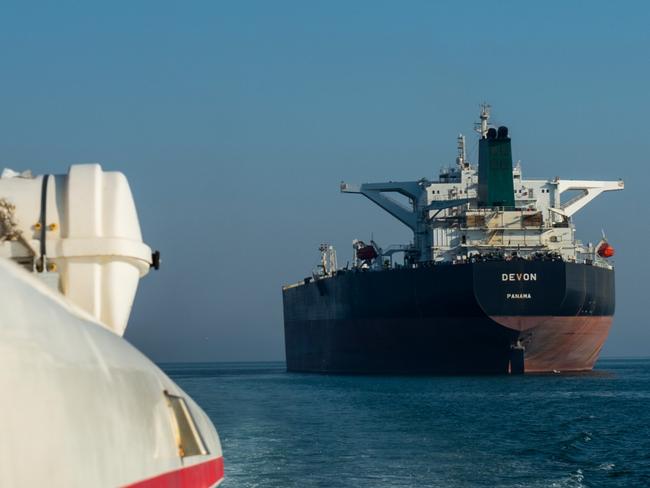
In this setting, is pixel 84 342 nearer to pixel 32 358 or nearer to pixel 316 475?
pixel 32 358

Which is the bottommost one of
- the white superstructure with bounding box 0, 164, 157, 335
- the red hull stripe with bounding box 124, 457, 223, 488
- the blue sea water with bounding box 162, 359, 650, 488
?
the blue sea water with bounding box 162, 359, 650, 488

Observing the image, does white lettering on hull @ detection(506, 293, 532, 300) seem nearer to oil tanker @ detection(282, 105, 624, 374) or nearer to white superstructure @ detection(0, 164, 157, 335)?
oil tanker @ detection(282, 105, 624, 374)

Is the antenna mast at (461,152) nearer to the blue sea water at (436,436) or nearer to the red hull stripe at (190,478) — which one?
the blue sea water at (436,436)

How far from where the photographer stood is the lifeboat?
2.71 m

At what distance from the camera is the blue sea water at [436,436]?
56.3 ft

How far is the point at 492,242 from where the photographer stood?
1949 inches

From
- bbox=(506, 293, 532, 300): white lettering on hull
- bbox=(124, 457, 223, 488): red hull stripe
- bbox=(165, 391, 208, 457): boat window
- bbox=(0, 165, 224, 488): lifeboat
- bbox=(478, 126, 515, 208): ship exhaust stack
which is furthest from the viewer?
bbox=(478, 126, 515, 208): ship exhaust stack

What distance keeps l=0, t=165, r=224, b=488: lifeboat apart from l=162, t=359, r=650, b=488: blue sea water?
432 inches

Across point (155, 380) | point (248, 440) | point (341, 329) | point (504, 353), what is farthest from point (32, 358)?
point (341, 329)

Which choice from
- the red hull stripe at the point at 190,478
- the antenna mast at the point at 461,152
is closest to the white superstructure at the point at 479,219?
the antenna mast at the point at 461,152

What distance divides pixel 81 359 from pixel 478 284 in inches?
1668

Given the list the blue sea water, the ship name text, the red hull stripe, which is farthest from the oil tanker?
the red hull stripe

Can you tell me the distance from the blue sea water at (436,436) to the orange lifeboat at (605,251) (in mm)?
14006

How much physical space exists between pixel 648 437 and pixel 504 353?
842 inches
